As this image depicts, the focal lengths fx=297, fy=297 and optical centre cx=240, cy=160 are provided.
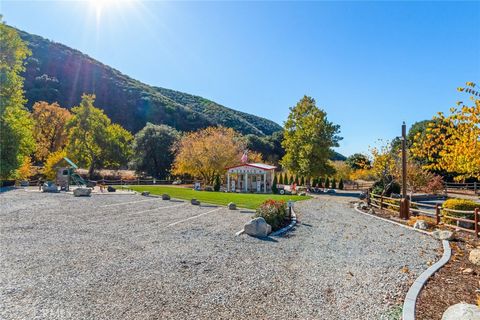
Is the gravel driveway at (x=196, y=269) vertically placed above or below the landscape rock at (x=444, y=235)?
below

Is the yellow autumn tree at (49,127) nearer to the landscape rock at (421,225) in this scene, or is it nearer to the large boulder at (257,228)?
the large boulder at (257,228)

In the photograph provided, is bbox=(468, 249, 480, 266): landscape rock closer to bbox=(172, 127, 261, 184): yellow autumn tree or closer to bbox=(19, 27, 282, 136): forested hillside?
bbox=(172, 127, 261, 184): yellow autumn tree

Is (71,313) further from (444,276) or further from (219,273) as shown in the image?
(444,276)

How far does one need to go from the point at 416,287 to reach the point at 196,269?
4431mm

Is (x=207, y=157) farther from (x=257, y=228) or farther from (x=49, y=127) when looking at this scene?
(x=257, y=228)

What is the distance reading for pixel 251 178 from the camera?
3269 cm

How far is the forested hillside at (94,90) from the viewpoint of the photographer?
69062 millimetres

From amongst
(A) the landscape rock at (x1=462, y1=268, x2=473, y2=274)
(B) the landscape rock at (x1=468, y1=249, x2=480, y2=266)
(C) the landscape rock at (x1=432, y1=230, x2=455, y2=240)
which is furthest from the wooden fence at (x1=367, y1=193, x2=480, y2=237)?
(A) the landscape rock at (x1=462, y1=268, x2=473, y2=274)

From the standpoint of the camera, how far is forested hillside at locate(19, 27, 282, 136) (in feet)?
227

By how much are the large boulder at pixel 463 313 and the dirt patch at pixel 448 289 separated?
0.28 metres

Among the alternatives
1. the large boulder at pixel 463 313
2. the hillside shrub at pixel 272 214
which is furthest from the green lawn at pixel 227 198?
the large boulder at pixel 463 313

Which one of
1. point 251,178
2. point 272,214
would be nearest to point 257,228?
point 272,214

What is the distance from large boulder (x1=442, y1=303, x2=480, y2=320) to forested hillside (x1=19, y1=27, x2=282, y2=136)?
7097cm

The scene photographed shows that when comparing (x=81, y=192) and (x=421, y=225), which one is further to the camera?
(x=81, y=192)
